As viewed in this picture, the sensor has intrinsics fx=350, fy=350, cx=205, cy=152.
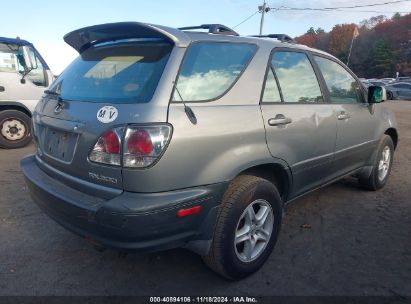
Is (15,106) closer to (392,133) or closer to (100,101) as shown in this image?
(100,101)

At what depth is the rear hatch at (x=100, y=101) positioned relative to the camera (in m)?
2.10

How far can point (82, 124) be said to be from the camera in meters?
2.25

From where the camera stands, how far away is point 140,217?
2.01 meters

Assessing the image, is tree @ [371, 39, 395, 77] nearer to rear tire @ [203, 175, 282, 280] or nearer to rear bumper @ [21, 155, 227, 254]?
rear tire @ [203, 175, 282, 280]

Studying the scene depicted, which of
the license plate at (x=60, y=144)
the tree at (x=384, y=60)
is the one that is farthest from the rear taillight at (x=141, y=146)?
the tree at (x=384, y=60)

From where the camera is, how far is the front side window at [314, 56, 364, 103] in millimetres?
3500

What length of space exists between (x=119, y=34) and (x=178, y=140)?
40.7 inches

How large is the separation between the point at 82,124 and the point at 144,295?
1.26m

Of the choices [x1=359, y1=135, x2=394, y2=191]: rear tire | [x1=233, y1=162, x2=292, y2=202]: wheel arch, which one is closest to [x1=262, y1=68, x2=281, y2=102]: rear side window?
[x1=233, y1=162, x2=292, y2=202]: wheel arch

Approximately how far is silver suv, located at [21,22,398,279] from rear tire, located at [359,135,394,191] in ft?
5.07

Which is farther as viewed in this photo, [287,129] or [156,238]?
[287,129]

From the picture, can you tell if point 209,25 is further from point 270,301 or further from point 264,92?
point 270,301

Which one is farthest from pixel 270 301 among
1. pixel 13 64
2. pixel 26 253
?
pixel 13 64

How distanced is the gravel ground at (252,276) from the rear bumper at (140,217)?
1.68 feet
